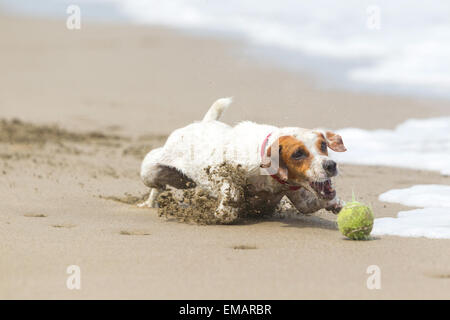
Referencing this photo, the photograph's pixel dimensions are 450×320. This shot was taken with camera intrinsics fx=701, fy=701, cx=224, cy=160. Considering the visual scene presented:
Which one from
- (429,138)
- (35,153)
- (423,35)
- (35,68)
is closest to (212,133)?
(35,153)

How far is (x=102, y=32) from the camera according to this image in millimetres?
23719

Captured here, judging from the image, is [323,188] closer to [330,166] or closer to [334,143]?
[330,166]

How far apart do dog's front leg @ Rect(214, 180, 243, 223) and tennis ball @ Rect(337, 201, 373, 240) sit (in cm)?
87

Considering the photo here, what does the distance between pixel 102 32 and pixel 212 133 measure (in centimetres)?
1892

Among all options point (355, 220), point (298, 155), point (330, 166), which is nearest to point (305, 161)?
point (298, 155)

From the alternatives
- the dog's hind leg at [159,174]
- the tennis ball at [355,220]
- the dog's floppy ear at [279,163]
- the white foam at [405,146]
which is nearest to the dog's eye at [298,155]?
the dog's floppy ear at [279,163]

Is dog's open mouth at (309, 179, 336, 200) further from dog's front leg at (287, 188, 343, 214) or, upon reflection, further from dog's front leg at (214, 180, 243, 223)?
dog's front leg at (214, 180, 243, 223)

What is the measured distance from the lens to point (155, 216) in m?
5.89

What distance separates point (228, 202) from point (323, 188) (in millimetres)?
772

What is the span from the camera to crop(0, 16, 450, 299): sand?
3783 millimetres

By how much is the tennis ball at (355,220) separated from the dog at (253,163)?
0.28 metres
